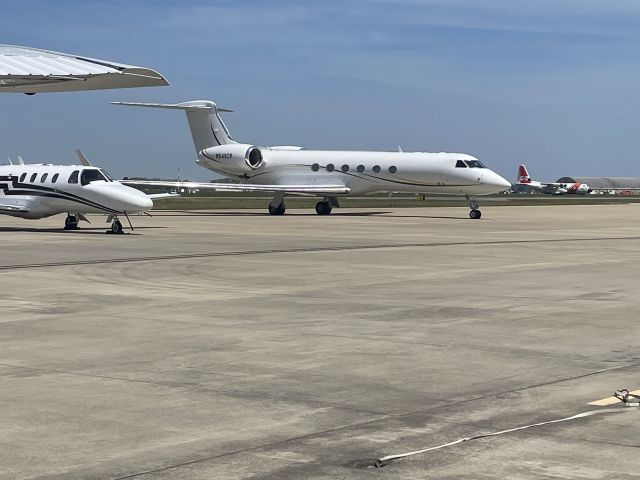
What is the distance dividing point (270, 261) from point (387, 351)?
12820 mm

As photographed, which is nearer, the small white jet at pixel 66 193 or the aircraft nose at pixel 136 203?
the aircraft nose at pixel 136 203

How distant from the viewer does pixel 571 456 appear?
22.1 feet

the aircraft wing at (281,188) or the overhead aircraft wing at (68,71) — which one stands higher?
the overhead aircraft wing at (68,71)

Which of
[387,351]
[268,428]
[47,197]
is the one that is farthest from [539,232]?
[268,428]

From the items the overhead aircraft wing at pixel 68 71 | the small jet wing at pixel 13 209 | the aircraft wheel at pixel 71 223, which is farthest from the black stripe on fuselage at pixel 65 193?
the overhead aircraft wing at pixel 68 71

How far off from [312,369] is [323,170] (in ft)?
155

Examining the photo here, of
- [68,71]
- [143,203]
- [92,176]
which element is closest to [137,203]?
[143,203]

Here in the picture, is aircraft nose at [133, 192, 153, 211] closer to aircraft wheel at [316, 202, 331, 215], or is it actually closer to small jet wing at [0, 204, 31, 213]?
small jet wing at [0, 204, 31, 213]

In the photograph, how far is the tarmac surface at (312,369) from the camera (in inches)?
267

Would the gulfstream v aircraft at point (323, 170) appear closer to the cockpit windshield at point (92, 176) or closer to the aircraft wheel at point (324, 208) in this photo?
the aircraft wheel at point (324, 208)

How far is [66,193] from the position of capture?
3584cm

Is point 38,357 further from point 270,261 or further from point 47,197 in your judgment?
point 47,197

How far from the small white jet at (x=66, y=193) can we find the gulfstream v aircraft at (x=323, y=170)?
490 inches

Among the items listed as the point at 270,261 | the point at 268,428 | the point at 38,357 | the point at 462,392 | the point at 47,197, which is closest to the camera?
the point at 268,428
